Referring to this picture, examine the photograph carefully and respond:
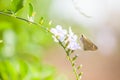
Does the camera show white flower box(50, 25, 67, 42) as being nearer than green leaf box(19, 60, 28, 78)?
Yes

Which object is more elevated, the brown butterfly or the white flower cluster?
the white flower cluster

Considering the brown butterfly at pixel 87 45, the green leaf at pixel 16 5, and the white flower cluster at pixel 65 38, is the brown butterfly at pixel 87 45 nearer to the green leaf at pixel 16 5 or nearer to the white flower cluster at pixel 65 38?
the white flower cluster at pixel 65 38

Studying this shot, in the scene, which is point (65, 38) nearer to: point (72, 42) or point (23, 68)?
point (72, 42)

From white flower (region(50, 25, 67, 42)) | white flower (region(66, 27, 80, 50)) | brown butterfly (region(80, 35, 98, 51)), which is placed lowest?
brown butterfly (region(80, 35, 98, 51))

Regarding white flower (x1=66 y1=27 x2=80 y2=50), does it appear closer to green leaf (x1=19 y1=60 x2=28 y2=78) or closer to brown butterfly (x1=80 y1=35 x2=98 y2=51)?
brown butterfly (x1=80 y1=35 x2=98 y2=51)

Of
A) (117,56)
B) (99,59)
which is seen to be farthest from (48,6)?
(117,56)

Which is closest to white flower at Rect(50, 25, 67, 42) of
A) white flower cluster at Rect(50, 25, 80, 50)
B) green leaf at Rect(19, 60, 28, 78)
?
white flower cluster at Rect(50, 25, 80, 50)

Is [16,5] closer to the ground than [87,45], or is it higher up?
higher up

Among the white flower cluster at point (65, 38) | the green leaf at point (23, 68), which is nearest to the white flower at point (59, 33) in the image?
the white flower cluster at point (65, 38)

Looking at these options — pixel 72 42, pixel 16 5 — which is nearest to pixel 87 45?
pixel 72 42

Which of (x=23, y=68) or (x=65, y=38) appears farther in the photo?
(x=23, y=68)

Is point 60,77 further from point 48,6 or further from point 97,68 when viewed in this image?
point 97,68
